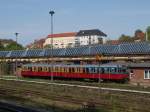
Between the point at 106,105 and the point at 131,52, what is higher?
the point at 131,52

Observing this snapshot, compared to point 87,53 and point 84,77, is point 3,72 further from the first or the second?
point 84,77

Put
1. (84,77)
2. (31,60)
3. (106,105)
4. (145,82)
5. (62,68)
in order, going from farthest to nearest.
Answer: (31,60) < (62,68) < (84,77) < (145,82) < (106,105)

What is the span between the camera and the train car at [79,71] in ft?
189

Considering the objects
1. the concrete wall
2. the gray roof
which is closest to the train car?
the concrete wall

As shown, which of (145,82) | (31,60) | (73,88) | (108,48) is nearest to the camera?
(73,88)

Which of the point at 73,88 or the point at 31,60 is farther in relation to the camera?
the point at 31,60

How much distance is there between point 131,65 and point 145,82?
3.45 metres

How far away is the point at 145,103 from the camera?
30.2m

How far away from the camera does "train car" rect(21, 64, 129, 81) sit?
5759 centimetres

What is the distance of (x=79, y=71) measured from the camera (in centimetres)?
6325

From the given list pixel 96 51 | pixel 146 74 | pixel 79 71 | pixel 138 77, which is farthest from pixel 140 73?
pixel 96 51

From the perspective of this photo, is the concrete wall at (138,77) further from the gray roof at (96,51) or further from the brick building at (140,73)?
the gray roof at (96,51)

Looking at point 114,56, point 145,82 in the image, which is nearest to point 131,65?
point 145,82

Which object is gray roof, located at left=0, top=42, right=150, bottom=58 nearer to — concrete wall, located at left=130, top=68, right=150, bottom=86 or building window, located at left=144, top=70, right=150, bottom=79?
concrete wall, located at left=130, top=68, right=150, bottom=86
